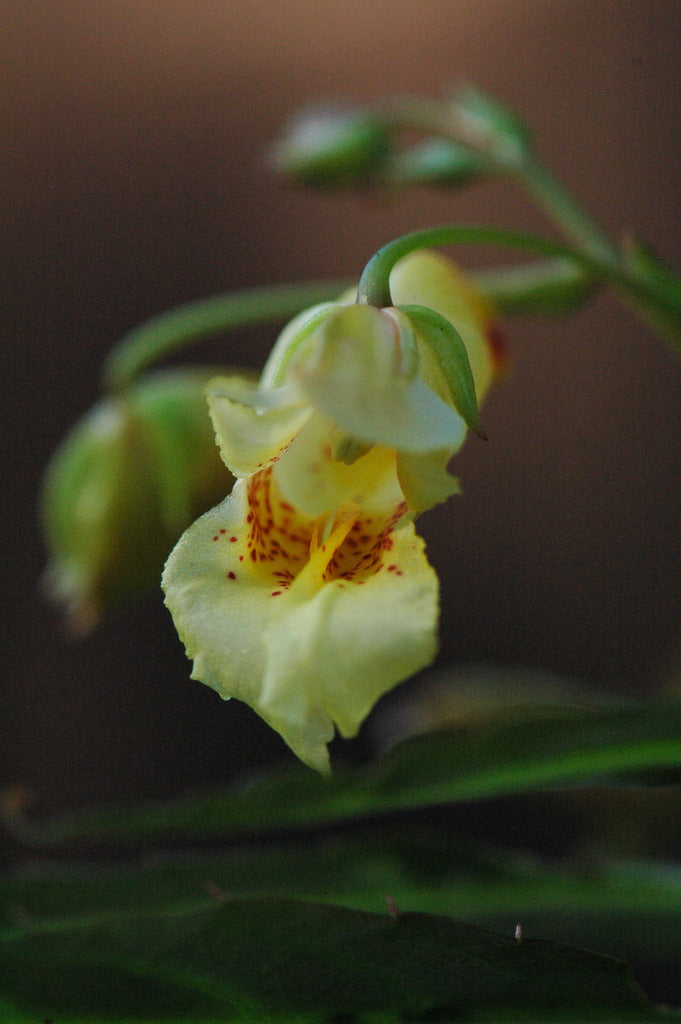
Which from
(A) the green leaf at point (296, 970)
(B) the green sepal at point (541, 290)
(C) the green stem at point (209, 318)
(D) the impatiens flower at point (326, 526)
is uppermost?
(C) the green stem at point (209, 318)

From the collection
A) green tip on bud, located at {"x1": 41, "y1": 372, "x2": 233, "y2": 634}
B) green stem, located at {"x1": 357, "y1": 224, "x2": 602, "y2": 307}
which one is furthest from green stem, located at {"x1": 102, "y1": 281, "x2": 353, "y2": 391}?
green stem, located at {"x1": 357, "y1": 224, "x2": 602, "y2": 307}

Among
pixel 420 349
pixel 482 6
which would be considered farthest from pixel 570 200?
pixel 482 6

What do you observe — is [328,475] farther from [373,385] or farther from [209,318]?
[209,318]

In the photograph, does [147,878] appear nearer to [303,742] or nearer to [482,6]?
[303,742]

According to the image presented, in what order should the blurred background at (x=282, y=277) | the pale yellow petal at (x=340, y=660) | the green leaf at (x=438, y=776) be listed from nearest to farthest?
the pale yellow petal at (x=340, y=660), the green leaf at (x=438, y=776), the blurred background at (x=282, y=277)

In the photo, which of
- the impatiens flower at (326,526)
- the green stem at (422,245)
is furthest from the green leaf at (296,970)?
the green stem at (422,245)

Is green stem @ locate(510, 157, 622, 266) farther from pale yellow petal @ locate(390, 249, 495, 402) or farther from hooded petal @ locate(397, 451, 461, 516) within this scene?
hooded petal @ locate(397, 451, 461, 516)

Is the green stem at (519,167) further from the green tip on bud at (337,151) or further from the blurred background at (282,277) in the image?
the blurred background at (282,277)
